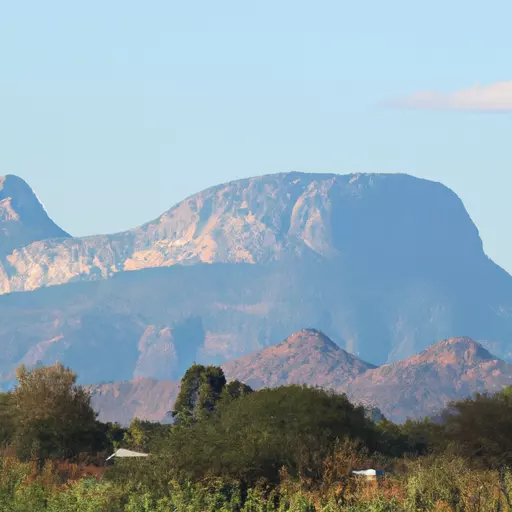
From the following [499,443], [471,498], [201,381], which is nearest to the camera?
[471,498]

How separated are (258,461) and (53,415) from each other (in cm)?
3946

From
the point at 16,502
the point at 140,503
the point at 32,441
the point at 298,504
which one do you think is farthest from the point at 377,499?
the point at 32,441

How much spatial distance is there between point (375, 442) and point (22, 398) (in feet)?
79.3

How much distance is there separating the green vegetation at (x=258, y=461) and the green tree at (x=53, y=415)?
84mm

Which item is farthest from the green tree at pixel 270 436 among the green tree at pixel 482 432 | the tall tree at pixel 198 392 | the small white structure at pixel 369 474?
the tall tree at pixel 198 392

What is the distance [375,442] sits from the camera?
76750 mm

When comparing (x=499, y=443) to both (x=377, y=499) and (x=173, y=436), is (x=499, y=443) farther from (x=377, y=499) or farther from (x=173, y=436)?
(x=377, y=499)

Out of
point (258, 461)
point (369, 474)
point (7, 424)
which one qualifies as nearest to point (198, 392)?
point (7, 424)

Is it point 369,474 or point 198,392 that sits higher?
point 369,474

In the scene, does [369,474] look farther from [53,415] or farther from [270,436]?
[53,415]

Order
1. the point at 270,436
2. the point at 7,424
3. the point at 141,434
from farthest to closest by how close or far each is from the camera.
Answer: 1. the point at 141,434
2. the point at 7,424
3. the point at 270,436

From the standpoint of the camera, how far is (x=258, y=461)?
49.7 meters

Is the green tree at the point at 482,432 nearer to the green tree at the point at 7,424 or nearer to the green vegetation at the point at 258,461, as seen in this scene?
the green vegetation at the point at 258,461

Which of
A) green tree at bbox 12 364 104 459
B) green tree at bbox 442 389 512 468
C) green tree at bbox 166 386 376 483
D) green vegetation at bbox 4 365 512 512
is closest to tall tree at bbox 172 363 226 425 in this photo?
green tree at bbox 12 364 104 459
